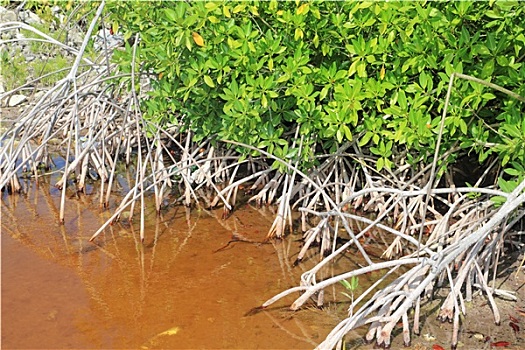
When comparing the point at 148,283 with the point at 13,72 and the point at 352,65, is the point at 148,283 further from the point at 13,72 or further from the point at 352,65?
the point at 13,72

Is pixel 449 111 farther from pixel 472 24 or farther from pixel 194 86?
pixel 194 86

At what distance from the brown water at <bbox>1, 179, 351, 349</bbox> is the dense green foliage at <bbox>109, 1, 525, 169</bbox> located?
2.41ft

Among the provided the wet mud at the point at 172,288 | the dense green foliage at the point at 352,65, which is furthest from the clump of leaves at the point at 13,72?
the dense green foliage at the point at 352,65

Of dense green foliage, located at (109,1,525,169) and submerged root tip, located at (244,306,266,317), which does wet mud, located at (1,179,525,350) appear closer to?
submerged root tip, located at (244,306,266,317)

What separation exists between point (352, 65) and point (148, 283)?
5.45ft

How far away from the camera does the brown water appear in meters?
3.04

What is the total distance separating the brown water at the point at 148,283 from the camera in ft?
9.98

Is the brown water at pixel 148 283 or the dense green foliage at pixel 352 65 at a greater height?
the dense green foliage at pixel 352 65

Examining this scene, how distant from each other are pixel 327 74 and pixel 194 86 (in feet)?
2.91

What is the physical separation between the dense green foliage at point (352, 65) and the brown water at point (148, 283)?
2.41 feet

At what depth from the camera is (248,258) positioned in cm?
383

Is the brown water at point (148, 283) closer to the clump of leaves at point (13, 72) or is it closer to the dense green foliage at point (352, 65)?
the dense green foliage at point (352, 65)

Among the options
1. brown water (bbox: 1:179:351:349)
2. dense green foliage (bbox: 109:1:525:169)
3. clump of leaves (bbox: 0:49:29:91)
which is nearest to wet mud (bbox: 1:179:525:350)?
brown water (bbox: 1:179:351:349)

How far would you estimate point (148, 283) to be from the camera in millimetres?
3520
